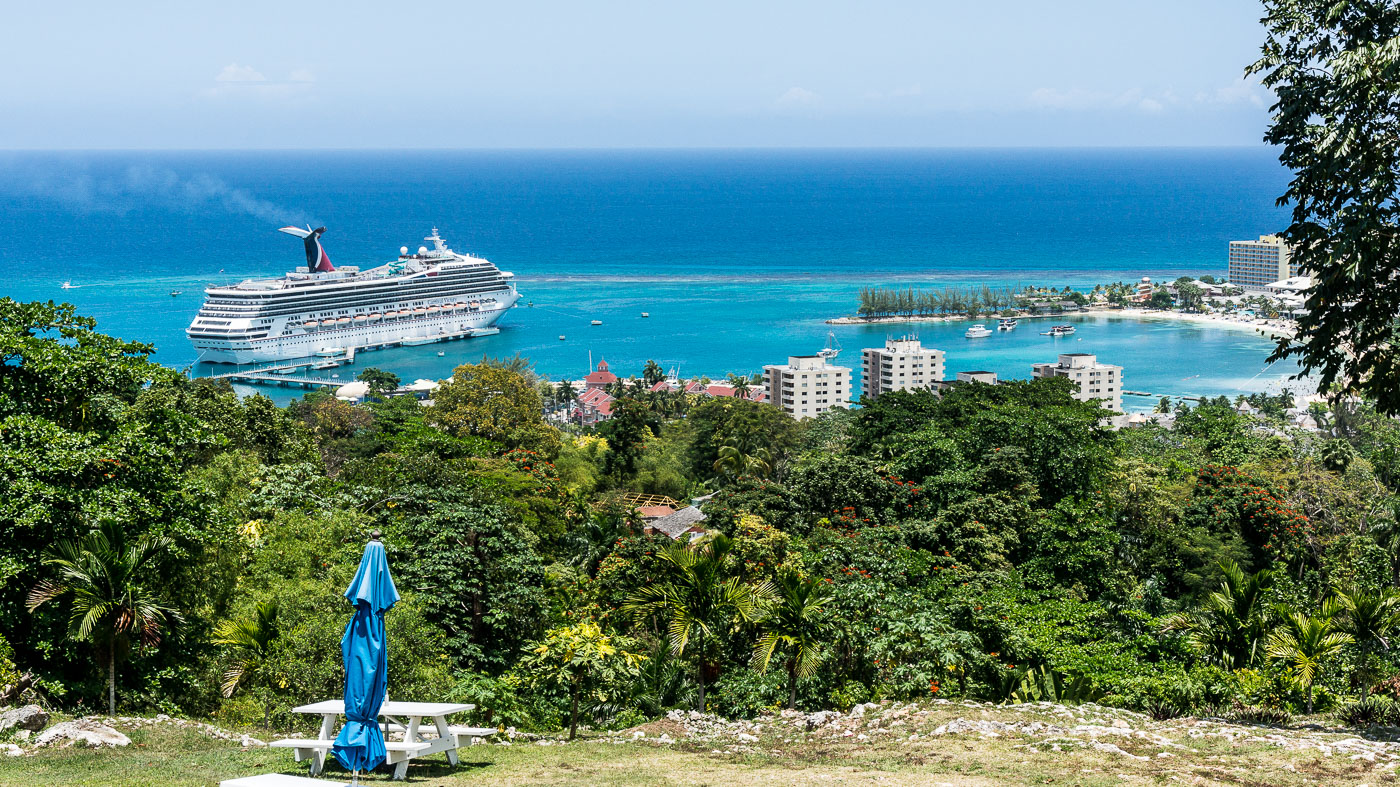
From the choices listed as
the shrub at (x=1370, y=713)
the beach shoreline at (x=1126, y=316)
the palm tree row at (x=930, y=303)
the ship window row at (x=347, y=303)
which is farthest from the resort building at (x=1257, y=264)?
the shrub at (x=1370, y=713)

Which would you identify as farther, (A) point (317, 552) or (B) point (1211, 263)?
(B) point (1211, 263)

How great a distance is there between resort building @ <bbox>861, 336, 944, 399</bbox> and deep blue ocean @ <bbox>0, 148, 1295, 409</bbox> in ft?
21.4

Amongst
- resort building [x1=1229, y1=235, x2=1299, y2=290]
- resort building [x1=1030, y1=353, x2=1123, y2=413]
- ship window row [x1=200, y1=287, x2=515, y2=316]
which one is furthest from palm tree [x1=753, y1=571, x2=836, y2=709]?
resort building [x1=1229, y1=235, x2=1299, y2=290]

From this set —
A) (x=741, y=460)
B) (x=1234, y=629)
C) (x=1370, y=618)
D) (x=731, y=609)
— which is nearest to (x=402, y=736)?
(x=731, y=609)

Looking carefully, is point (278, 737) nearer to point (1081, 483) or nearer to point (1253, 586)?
point (1253, 586)

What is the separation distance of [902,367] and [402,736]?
184 feet

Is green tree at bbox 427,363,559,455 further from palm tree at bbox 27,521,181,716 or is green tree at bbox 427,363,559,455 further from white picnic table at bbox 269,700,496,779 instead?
white picnic table at bbox 269,700,496,779

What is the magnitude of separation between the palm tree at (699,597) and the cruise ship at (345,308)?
6209 cm

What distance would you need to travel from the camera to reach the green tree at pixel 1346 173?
319 inches

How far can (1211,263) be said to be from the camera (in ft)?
389

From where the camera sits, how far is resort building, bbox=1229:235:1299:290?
101m

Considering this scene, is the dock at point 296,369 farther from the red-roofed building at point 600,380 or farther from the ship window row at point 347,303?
the red-roofed building at point 600,380

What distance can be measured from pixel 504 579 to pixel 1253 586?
7.07 m

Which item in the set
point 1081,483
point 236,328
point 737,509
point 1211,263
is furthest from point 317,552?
point 1211,263
